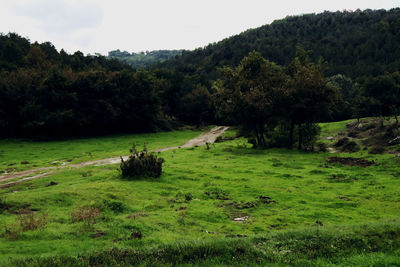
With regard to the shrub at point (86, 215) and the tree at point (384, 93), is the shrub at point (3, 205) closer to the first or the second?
the shrub at point (86, 215)

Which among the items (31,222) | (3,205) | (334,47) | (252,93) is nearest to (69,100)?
(252,93)

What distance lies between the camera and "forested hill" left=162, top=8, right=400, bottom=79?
13250 cm

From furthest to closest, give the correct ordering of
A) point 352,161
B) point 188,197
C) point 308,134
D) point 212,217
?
point 308,134, point 352,161, point 188,197, point 212,217

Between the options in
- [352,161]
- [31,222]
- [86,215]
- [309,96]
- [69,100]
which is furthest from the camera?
[69,100]

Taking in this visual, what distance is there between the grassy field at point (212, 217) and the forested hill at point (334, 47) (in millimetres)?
100261

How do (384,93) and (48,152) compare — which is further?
(384,93)

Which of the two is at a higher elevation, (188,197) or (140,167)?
(140,167)

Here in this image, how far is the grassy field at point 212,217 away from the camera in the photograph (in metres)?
9.79

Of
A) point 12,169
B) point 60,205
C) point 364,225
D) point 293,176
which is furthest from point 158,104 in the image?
point 364,225

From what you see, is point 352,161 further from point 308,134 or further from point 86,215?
point 86,215

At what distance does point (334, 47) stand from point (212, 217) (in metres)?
162

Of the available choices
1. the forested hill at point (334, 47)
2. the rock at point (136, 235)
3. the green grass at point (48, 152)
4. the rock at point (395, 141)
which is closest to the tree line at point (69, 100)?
the green grass at point (48, 152)

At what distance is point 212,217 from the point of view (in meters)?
15.0

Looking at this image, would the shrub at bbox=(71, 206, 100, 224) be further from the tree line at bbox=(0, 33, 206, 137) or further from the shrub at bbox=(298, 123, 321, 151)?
the tree line at bbox=(0, 33, 206, 137)
